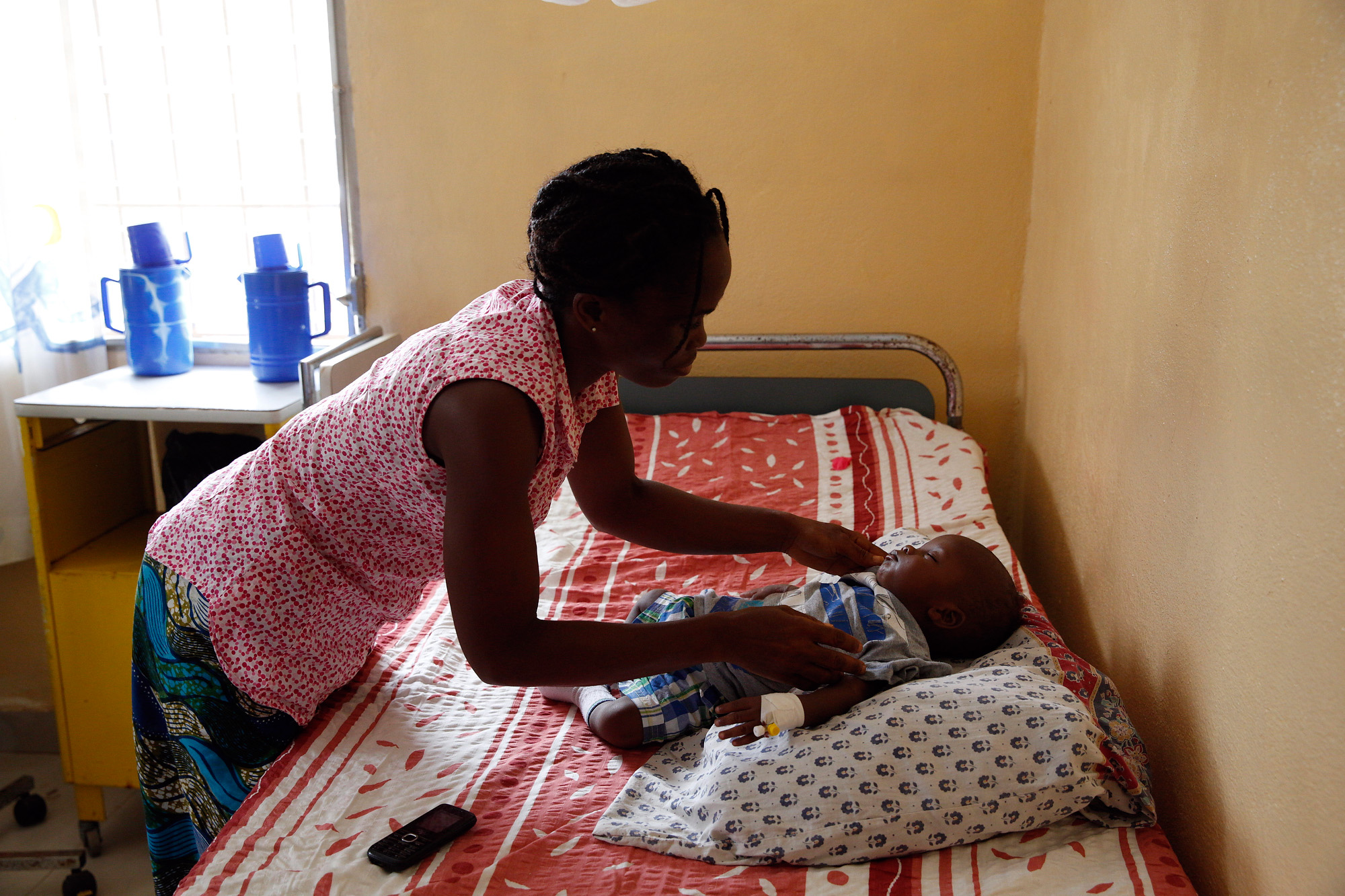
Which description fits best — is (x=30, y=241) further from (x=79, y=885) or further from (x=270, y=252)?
(x=79, y=885)

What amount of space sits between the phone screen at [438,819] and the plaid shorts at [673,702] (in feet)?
1.07

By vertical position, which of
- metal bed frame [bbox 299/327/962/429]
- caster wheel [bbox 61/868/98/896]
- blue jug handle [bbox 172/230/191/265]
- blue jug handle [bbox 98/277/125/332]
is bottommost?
caster wheel [bbox 61/868/98/896]

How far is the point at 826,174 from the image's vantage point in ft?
9.07

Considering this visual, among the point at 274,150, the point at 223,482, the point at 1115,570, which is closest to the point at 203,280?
the point at 274,150

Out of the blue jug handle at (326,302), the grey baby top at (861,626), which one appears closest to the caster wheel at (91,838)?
the blue jug handle at (326,302)

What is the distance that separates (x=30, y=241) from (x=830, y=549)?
7.60 ft

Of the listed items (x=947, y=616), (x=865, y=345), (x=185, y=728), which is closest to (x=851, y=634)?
(x=947, y=616)

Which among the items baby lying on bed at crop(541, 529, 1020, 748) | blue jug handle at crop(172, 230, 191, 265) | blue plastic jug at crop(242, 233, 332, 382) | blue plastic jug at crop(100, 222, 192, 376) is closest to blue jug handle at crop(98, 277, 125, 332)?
blue plastic jug at crop(100, 222, 192, 376)

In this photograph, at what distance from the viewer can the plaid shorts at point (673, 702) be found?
1.50 metres

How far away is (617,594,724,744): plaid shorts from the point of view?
150 cm

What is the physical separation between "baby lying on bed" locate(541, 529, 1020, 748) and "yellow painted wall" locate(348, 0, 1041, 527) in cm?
106

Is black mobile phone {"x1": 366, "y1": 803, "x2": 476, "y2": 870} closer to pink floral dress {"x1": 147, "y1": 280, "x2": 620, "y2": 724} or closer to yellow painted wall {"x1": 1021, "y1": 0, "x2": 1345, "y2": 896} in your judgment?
pink floral dress {"x1": 147, "y1": 280, "x2": 620, "y2": 724}

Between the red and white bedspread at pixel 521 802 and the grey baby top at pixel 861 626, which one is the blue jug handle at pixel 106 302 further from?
the grey baby top at pixel 861 626

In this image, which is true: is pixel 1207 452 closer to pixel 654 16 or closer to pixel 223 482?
pixel 223 482
